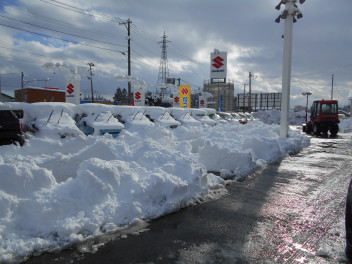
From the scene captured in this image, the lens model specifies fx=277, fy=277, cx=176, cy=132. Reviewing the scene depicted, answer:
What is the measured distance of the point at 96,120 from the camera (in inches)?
407

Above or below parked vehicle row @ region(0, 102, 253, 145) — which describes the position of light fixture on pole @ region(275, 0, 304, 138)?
above

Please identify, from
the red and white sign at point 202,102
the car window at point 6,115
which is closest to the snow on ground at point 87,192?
the car window at point 6,115

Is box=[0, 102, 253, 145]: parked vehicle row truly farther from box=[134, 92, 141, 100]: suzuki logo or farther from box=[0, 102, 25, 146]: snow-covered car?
box=[134, 92, 141, 100]: suzuki logo

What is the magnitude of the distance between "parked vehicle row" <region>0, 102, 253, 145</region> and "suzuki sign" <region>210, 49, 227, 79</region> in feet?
54.0

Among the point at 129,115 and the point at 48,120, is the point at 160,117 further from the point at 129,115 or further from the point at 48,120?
the point at 48,120

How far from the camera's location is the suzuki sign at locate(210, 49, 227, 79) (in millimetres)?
30531

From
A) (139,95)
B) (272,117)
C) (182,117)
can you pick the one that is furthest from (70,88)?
(272,117)

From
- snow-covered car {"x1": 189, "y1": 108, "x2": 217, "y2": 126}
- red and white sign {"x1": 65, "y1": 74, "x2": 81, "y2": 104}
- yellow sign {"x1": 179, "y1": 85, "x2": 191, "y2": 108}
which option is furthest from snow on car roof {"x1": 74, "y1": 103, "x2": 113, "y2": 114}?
yellow sign {"x1": 179, "y1": 85, "x2": 191, "y2": 108}

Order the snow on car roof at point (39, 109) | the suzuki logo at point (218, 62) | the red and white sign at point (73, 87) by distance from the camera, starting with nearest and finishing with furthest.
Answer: the snow on car roof at point (39, 109)
the red and white sign at point (73, 87)
the suzuki logo at point (218, 62)

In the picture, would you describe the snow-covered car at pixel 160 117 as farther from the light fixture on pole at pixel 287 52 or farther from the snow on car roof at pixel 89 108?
the light fixture on pole at pixel 287 52

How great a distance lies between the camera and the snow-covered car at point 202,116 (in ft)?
56.7

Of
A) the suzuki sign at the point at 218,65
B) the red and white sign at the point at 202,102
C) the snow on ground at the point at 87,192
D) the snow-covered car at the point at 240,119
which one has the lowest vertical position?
the snow on ground at the point at 87,192

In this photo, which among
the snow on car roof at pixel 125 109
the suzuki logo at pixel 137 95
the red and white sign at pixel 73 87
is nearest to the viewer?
the snow on car roof at pixel 125 109

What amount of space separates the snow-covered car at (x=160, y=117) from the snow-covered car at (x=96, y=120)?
2665 mm
